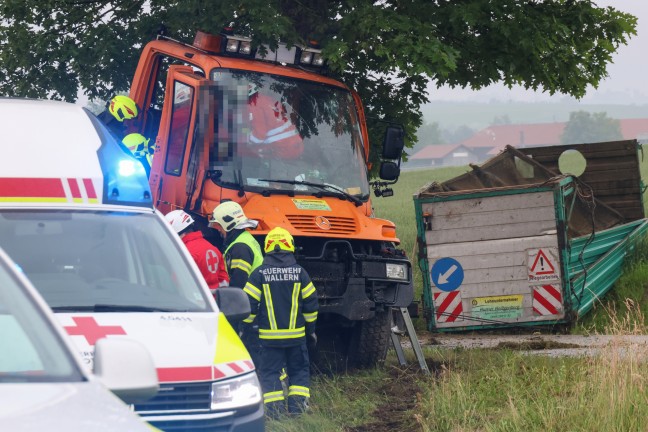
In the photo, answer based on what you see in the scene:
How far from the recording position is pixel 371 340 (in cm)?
→ 1096

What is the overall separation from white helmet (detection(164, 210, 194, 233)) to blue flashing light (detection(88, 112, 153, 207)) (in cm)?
265

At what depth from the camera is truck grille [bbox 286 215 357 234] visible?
34.1 feet

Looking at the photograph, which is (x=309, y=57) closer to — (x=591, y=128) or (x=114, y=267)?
(x=114, y=267)

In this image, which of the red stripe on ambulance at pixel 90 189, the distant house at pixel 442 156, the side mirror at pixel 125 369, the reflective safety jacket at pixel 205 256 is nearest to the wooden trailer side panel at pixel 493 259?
the reflective safety jacket at pixel 205 256

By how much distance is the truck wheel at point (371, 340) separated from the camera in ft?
36.0

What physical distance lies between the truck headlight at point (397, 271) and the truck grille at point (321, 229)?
1.52ft

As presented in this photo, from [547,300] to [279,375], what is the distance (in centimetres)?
514

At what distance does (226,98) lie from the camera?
1078 centimetres

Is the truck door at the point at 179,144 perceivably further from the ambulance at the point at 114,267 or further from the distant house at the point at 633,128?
the distant house at the point at 633,128

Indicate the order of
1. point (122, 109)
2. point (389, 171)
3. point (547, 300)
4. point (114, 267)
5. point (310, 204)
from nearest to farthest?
1. point (114, 267)
2. point (310, 204)
3. point (389, 171)
4. point (122, 109)
5. point (547, 300)

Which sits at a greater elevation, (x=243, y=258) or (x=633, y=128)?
(x=633, y=128)

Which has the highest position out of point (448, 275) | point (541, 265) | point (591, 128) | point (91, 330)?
point (591, 128)

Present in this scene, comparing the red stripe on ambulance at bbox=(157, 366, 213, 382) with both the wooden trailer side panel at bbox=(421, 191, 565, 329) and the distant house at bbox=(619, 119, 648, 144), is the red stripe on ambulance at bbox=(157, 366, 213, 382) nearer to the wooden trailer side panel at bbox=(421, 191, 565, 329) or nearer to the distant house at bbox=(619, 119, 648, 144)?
the wooden trailer side panel at bbox=(421, 191, 565, 329)

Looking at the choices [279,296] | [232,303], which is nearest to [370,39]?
[279,296]
